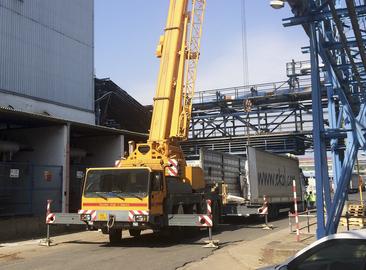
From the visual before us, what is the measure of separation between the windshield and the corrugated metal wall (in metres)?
14.1

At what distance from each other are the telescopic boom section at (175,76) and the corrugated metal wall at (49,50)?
472 inches

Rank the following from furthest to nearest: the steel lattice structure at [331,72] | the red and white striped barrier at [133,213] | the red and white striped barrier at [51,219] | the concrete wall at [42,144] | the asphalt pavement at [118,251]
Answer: the concrete wall at [42,144]
the red and white striped barrier at [51,219]
the red and white striped barrier at [133,213]
the asphalt pavement at [118,251]
the steel lattice structure at [331,72]

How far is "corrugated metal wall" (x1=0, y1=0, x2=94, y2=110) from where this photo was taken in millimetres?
28062

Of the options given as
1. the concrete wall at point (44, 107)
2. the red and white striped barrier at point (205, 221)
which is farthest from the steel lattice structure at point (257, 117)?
the red and white striped barrier at point (205, 221)

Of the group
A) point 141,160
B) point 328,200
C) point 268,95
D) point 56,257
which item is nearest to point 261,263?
point 328,200

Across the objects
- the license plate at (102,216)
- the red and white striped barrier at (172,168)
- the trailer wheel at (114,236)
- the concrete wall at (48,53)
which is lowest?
the trailer wheel at (114,236)

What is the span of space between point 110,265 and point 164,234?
16.8 feet

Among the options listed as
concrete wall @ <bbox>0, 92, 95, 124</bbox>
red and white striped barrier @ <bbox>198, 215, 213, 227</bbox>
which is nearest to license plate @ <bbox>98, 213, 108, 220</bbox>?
red and white striped barrier @ <bbox>198, 215, 213, 227</bbox>

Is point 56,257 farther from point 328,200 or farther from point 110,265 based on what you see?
point 328,200

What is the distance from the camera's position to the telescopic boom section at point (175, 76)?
18.4 meters

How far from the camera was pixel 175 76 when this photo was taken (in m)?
19.2

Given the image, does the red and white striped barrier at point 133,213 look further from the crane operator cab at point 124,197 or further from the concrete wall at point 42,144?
the concrete wall at point 42,144

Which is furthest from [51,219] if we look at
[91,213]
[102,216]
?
[102,216]

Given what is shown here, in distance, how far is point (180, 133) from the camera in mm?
18516
